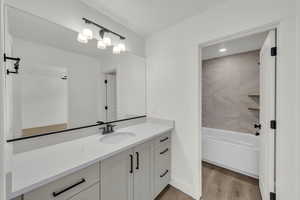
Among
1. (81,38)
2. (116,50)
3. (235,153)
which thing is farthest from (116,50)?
(235,153)

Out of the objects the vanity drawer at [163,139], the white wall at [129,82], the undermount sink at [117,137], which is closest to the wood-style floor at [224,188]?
the vanity drawer at [163,139]

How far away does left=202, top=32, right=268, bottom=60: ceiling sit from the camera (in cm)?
197

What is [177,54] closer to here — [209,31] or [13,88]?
[209,31]

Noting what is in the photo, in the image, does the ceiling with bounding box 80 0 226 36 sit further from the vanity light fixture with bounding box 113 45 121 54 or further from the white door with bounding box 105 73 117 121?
the white door with bounding box 105 73 117 121

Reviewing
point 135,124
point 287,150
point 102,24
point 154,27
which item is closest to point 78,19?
point 102,24

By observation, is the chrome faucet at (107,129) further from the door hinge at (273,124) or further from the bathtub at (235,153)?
the bathtub at (235,153)

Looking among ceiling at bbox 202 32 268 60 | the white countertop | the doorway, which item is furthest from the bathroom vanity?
ceiling at bbox 202 32 268 60

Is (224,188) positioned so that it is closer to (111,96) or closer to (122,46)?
(111,96)

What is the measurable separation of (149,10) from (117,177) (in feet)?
6.03

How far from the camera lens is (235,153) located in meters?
2.12

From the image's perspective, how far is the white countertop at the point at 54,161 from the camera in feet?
2.29

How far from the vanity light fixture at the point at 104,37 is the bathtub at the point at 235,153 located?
7.39 ft

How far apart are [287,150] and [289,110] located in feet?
1.15

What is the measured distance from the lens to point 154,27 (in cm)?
189
